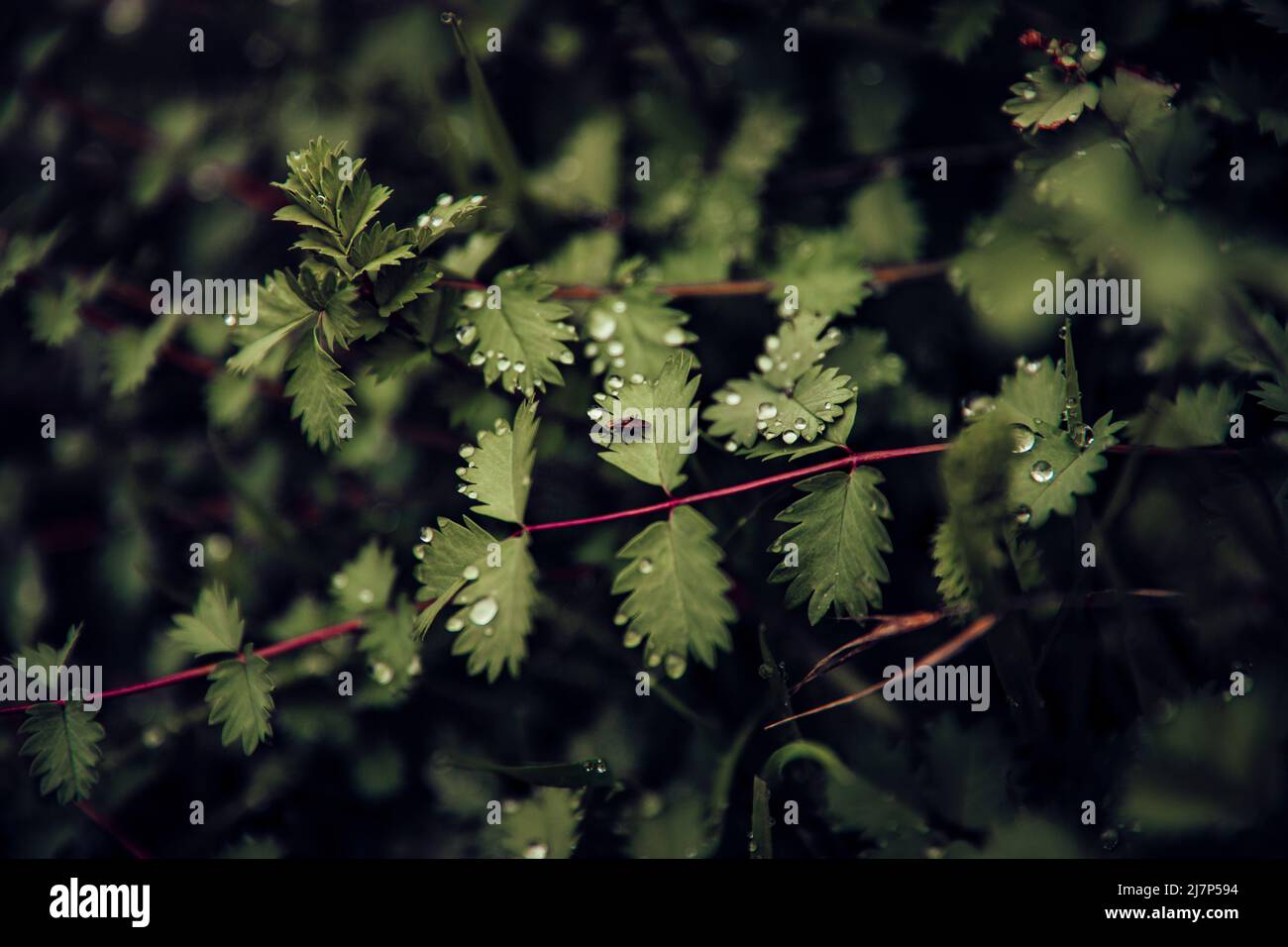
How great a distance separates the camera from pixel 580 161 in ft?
5.78

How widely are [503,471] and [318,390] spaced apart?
0.30 meters

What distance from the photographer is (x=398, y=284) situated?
123cm

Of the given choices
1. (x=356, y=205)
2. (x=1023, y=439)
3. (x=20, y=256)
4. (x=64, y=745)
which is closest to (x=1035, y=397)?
(x=1023, y=439)

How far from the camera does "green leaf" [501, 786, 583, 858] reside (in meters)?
1.39

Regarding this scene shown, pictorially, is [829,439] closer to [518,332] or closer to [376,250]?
[518,332]

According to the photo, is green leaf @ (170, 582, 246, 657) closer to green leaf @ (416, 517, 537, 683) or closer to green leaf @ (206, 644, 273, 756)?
green leaf @ (206, 644, 273, 756)

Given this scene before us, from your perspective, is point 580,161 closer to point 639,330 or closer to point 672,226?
point 672,226

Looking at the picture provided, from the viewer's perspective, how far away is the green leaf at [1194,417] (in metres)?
1.27

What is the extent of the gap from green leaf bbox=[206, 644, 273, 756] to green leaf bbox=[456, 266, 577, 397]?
0.61 metres

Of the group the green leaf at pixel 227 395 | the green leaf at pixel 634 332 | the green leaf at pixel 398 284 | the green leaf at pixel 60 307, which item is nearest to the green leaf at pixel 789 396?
the green leaf at pixel 634 332

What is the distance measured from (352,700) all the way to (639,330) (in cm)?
95

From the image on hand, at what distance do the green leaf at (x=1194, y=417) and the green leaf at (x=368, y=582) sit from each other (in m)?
1.36
